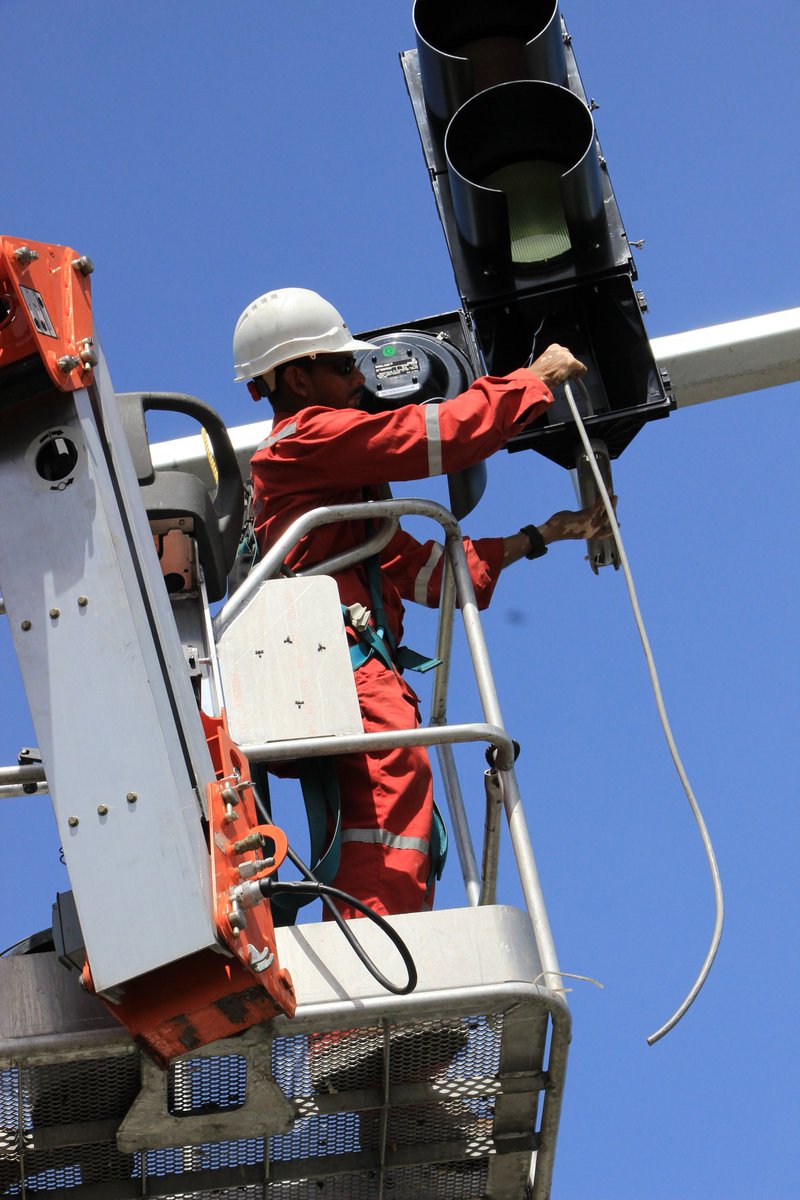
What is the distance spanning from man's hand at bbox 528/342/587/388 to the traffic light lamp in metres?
0.28

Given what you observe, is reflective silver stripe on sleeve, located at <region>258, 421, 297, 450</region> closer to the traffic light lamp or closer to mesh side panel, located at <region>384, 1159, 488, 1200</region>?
the traffic light lamp

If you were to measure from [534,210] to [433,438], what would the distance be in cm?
119

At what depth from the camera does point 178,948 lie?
10.9 ft

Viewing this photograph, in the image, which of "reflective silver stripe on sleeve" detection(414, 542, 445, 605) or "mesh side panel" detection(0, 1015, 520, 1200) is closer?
"mesh side panel" detection(0, 1015, 520, 1200)

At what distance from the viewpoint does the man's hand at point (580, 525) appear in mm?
5930

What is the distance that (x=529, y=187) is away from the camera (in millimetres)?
5988

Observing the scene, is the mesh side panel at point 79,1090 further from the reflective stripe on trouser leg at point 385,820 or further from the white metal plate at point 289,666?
the white metal plate at point 289,666

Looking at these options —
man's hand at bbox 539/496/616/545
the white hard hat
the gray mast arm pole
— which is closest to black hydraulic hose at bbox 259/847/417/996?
man's hand at bbox 539/496/616/545

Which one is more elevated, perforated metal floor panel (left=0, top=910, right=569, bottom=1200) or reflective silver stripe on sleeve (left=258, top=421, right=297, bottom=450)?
reflective silver stripe on sleeve (left=258, top=421, right=297, bottom=450)

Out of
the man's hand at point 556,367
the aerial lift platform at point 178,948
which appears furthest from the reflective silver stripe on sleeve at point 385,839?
the man's hand at point 556,367

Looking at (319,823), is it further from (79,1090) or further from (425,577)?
(425,577)

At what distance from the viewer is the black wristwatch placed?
5.84 m

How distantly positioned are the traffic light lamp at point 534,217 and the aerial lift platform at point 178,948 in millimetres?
1668

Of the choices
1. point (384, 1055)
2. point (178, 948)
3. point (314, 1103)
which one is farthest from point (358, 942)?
point (178, 948)
